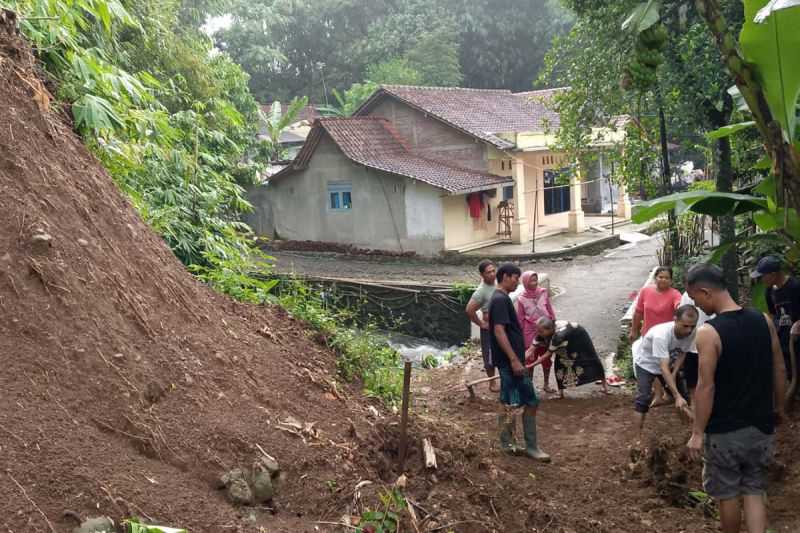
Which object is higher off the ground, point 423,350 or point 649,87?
point 649,87

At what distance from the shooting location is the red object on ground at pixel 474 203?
894 inches

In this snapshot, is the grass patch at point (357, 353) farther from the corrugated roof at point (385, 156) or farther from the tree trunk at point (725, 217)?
the corrugated roof at point (385, 156)

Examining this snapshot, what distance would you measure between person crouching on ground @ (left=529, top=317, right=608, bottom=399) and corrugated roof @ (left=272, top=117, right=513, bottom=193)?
12.9 metres

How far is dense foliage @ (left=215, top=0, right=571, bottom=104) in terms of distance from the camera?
37.7 meters

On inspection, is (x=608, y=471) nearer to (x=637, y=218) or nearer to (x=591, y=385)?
(x=637, y=218)

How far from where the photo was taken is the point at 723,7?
931cm

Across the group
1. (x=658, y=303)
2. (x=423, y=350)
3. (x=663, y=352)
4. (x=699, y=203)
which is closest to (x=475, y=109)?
(x=423, y=350)

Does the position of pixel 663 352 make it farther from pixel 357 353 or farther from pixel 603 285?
pixel 603 285

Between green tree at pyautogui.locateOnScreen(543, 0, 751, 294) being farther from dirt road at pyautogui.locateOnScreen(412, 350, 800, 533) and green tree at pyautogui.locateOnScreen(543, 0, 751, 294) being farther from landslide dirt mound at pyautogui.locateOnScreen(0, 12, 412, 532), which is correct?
landslide dirt mound at pyautogui.locateOnScreen(0, 12, 412, 532)

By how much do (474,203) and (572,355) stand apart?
592 inches

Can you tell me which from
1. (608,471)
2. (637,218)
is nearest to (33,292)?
(637,218)

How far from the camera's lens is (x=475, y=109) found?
25.5m

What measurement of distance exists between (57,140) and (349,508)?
3281 mm

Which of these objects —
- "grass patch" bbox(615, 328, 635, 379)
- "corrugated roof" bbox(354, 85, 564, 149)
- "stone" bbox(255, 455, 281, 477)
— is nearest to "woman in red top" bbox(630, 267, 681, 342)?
"grass patch" bbox(615, 328, 635, 379)
